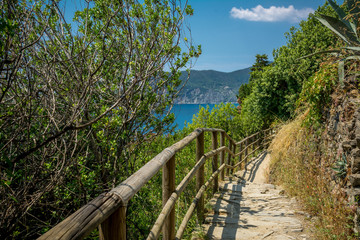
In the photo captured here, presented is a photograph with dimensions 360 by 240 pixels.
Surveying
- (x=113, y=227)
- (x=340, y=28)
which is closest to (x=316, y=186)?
(x=340, y=28)

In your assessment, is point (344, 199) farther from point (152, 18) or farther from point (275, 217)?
point (152, 18)

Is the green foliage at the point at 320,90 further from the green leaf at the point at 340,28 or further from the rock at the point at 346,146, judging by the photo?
the rock at the point at 346,146

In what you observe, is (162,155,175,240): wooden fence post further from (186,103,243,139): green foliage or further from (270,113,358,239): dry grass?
(186,103,243,139): green foliage

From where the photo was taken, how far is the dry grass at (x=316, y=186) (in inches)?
116

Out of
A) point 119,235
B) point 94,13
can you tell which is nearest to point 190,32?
point 94,13

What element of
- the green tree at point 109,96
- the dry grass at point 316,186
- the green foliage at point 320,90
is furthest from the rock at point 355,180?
the green tree at point 109,96

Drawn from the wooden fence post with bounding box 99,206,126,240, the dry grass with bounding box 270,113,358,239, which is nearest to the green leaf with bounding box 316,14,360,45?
the dry grass with bounding box 270,113,358,239

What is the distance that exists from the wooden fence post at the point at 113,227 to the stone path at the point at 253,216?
2215 mm

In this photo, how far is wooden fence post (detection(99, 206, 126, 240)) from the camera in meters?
1.07

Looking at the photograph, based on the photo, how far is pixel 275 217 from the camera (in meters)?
3.73

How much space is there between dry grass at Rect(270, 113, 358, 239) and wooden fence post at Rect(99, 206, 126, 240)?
8.84 feet

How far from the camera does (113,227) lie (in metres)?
1.10

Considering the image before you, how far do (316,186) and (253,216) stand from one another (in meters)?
1.15

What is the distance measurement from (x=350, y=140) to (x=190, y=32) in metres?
2.62
